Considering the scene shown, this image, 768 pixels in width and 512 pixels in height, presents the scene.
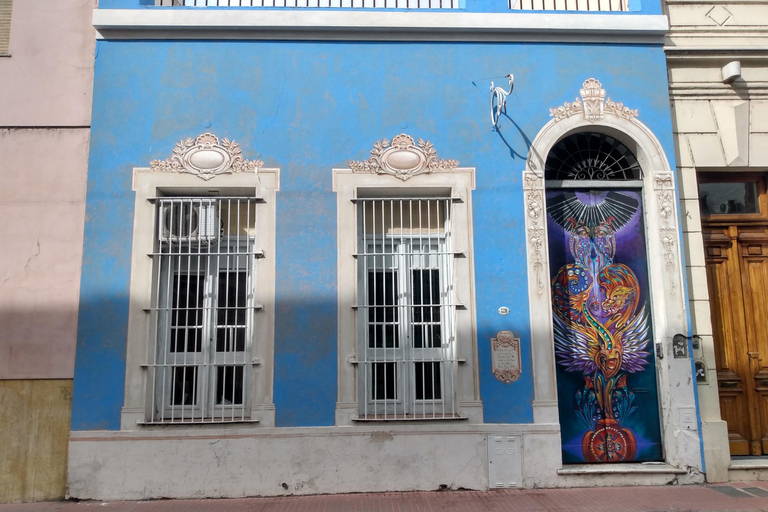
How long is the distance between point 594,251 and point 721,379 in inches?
79.3

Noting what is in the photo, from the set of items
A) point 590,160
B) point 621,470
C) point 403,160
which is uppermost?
point 590,160

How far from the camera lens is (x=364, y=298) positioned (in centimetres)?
659

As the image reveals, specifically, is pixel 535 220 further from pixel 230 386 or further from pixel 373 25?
pixel 230 386

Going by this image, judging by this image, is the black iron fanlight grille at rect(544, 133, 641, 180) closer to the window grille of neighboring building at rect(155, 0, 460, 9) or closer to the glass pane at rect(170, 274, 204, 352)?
the window grille of neighboring building at rect(155, 0, 460, 9)

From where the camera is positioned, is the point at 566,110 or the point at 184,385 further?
the point at 566,110

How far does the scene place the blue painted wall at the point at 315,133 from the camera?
6312 mm

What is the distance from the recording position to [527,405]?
633cm

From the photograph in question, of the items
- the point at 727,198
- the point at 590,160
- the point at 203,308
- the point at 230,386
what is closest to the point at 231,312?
the point at 203,308

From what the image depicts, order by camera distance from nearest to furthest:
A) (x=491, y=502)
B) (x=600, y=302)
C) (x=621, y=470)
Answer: (x=491, y=502) → (x=621, y=470) → (x=600, y=302)

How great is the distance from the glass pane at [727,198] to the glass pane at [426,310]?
3378mm

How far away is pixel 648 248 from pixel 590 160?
1.19m

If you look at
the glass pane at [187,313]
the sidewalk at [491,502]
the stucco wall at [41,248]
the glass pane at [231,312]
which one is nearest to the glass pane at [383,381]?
the sidewalk at [491,502]

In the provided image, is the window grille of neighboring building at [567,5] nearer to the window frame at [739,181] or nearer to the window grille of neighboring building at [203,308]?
the window frame at [739,181]

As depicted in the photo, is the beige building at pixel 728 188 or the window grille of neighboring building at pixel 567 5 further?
the window grille of neighboring building at pixel 567 5
